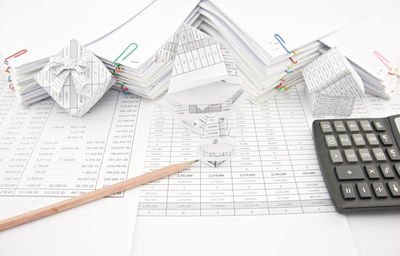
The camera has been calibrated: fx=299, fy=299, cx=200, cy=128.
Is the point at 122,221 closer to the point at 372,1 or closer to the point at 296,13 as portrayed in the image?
the point at 296,13

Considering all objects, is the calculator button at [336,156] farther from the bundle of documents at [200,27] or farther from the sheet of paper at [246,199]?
the bundle of documents at [200,27]

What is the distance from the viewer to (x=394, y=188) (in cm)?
39

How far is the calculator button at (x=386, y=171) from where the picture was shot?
398 mm

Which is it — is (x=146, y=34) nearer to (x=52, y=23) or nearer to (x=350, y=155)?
(x=52, y=23)

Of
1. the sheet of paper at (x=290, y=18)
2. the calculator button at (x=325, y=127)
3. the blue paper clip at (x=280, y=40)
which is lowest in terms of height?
the calculator button at (x=325, y=127)

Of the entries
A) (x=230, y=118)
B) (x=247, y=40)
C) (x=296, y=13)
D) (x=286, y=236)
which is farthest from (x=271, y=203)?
(x=296, y=13)

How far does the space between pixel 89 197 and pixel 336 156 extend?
1.14 feet

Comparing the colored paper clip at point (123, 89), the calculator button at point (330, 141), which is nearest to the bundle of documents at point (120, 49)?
the colored paper clip at point (123, 89)

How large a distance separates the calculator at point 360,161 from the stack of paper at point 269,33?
109mm

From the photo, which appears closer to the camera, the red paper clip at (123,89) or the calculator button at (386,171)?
the calculator button at (386,171)

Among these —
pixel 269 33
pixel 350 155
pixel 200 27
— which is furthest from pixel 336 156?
pixel 200 27

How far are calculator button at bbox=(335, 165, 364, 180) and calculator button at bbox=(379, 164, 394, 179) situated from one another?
28 millimetres

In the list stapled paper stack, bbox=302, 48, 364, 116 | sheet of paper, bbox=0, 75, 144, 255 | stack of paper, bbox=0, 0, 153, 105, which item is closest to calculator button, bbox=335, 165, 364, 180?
stapled paper stack, bbox=302, 48, 364, 116

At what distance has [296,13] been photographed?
0.56m
